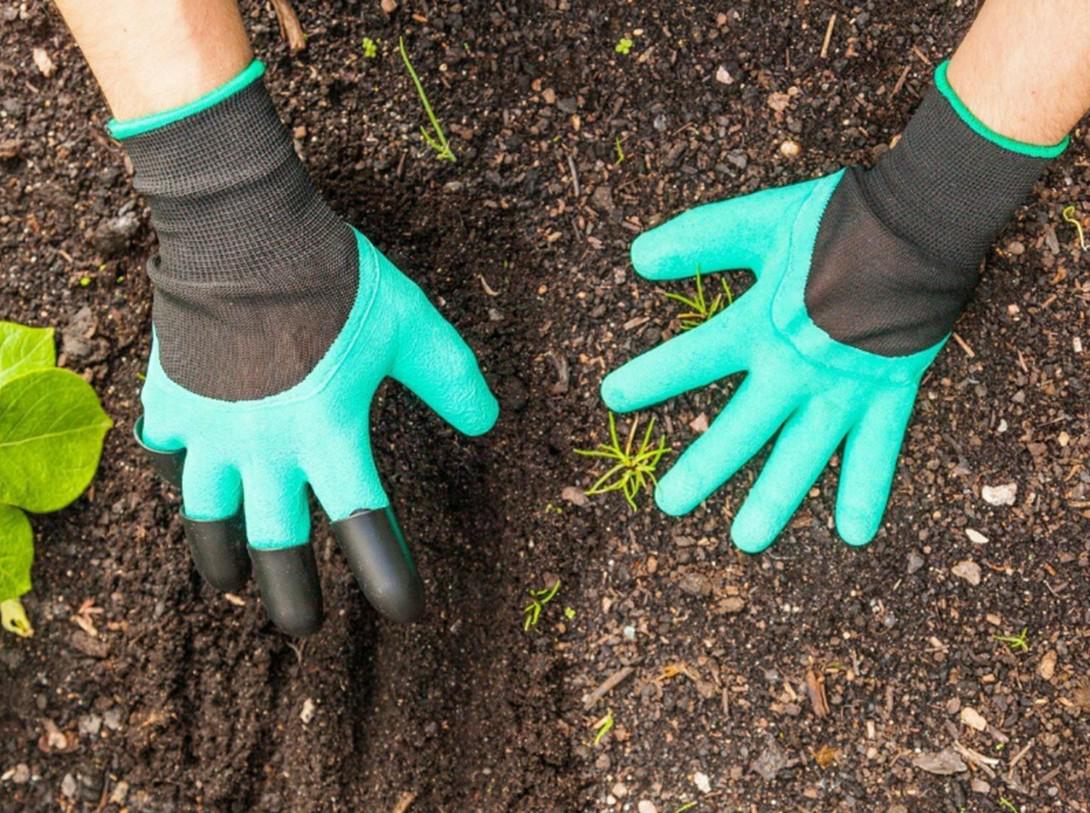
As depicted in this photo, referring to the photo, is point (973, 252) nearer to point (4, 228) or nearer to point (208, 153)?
point (208, 153)

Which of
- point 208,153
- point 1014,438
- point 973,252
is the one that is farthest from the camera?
point 1014,438

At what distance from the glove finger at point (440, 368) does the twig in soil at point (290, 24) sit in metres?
0.46

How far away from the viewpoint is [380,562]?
1.47 m

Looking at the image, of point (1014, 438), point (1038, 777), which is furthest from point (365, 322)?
point (1038, 777)

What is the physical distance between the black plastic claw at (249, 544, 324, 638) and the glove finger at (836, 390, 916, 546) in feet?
2.47

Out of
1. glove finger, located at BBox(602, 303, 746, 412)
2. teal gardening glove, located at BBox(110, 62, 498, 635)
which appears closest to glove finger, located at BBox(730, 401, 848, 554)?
glove finger, located at BBox(602, 303, 746, 412)

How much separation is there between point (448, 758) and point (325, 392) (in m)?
0.59

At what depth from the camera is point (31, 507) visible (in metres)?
1.65

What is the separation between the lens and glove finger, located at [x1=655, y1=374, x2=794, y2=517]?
62.4 inches

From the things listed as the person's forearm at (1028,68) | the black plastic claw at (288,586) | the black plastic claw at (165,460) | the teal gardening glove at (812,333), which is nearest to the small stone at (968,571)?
the teal gardening glove at (812,333)

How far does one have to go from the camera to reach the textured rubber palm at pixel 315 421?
57.9 inches

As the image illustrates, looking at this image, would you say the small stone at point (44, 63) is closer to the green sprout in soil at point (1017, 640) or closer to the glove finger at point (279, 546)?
the glove finger at point (279, 546)

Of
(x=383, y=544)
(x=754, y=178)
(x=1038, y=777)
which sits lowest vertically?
(x=1038, y=777)

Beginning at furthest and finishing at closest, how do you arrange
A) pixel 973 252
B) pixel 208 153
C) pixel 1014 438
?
pixel 1014 438 < pixel 973 252 < pixel 208 153
